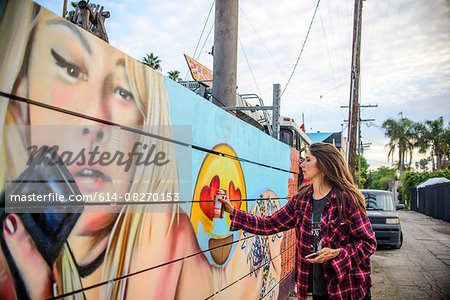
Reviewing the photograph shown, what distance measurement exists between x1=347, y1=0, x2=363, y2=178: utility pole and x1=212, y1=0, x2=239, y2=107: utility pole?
35.9ft

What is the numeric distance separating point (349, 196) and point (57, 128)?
7.09 feet

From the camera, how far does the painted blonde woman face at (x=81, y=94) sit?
1.51 m

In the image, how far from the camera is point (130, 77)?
2068 millimetres

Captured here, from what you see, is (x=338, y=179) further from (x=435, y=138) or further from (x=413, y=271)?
(x=435, y=138)

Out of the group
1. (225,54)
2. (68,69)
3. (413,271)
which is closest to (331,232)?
(68,69)

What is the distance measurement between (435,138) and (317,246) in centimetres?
5787

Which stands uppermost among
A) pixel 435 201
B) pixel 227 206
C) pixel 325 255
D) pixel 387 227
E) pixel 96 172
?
pixel 96 172

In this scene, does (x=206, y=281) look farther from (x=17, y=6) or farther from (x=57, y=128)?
(x=17, y=6)

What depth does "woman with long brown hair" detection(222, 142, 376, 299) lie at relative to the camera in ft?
9.04

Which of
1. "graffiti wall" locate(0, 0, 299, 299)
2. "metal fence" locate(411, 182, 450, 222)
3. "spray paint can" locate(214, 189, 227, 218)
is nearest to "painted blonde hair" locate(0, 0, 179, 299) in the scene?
"graffiti wall" locate(0, 0, 299, 299)

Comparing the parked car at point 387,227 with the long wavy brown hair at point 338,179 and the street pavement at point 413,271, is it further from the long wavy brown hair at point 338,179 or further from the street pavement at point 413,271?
the long wavy brown hair at point 338,179

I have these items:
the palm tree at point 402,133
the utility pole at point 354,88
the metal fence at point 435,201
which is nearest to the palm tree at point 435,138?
the palm tree at point 402,133

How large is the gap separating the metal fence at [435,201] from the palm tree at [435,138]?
21645 millimetres

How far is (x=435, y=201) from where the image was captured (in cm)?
2586
